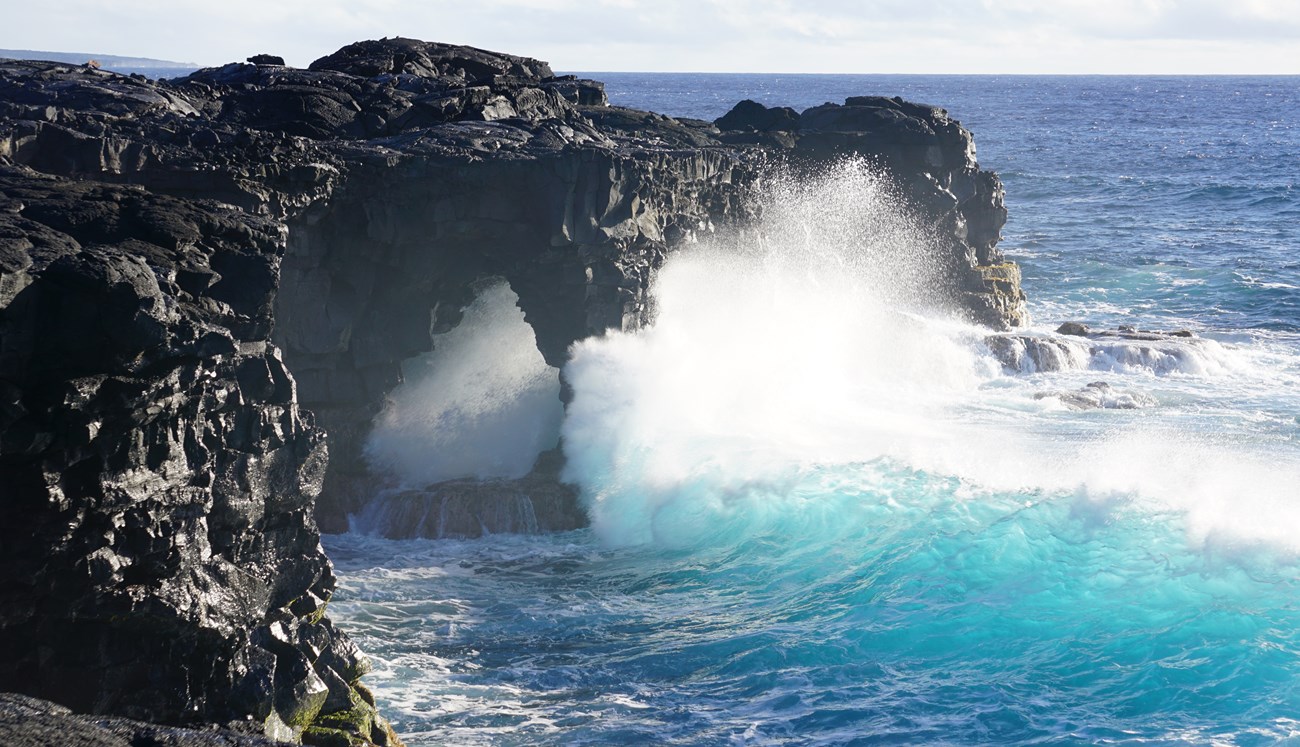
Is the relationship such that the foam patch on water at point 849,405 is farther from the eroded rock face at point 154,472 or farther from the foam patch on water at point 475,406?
the eroded rock face at point 154,472

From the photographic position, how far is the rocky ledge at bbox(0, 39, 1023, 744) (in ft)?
42.3

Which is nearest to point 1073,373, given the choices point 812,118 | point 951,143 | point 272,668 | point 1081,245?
point 951,143

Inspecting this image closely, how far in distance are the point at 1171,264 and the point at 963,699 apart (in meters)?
40.5

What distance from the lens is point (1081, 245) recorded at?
58.9 metres

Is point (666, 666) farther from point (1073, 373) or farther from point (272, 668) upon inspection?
point (1073, 373)

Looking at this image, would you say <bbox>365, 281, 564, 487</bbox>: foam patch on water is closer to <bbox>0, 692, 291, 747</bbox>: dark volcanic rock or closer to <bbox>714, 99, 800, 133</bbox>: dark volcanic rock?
<bbox>714, 99, 800, 133</bbox>: dark volcanic rock

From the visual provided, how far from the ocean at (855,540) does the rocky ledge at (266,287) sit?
151 cm

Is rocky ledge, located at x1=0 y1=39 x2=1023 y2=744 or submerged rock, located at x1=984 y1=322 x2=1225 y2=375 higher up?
rocky ledge, located at x1=0 y1=39 x2=1023 y2=744

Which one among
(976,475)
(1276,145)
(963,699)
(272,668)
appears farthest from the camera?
(1276,145)

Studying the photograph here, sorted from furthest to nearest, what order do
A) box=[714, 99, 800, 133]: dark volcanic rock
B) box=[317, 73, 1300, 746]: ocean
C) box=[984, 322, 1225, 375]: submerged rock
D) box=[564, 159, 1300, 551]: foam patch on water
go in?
box=[714, 99, 800, 133]: dark volcanic rock
box=[984, 322, 1225, 375]: submerged rock
box=[564, 159, 1300, 551]: foam patch on water
box=[317, 73, 1300, 746]: ocean

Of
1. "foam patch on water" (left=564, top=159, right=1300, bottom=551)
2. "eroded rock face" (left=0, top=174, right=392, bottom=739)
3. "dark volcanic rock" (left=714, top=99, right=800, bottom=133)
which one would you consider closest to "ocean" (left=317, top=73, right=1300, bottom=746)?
"foam patch on water" (left=564, top=159, right=1300, bottom=551)

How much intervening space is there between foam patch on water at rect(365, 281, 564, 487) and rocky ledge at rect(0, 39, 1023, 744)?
1.00m

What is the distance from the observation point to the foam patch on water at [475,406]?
27453 millimetres

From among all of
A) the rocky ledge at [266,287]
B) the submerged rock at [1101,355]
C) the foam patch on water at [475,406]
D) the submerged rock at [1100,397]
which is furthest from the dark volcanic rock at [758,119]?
the foam patch on water at [475,406]
